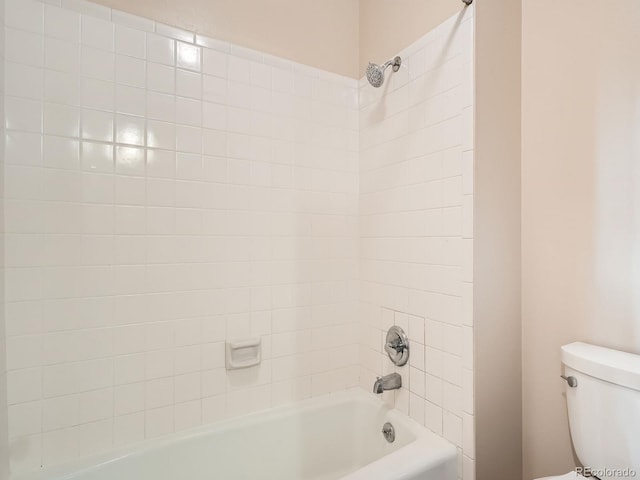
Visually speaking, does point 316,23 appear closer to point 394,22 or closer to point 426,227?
point 394,22

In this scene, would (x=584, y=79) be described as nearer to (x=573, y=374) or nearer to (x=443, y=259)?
(x=443, y=259)

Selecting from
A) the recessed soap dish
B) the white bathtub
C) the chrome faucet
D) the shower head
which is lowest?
the white bathtub

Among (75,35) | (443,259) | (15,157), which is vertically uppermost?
(75,35)

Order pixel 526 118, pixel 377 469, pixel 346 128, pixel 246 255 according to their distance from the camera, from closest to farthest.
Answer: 1. pixel 377 469
2. pixel 526 118
3. pixel 246 255
4. pixel 346 128

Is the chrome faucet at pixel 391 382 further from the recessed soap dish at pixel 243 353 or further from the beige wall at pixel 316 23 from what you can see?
the beige wall at pixel 316 23

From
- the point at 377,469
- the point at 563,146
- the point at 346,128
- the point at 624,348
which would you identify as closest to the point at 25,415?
the point at 377,469

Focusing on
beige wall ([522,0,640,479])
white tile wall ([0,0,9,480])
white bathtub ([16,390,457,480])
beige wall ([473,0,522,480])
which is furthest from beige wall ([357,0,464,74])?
white bathtub ([16,390,457,480])

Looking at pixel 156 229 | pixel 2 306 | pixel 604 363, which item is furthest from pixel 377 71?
pixel 2 306

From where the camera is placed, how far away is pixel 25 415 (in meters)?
1.19

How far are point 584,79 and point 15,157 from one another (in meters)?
2.02

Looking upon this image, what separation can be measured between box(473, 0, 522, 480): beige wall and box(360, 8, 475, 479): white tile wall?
1.8 inches

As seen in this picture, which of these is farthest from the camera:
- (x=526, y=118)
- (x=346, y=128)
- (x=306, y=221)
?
(x=346, y=128)

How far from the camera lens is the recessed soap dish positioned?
4.91 ft

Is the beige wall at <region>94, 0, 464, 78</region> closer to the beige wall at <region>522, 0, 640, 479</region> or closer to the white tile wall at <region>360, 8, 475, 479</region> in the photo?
the white tile wall at <region>360, 8, 475, 479</region>
